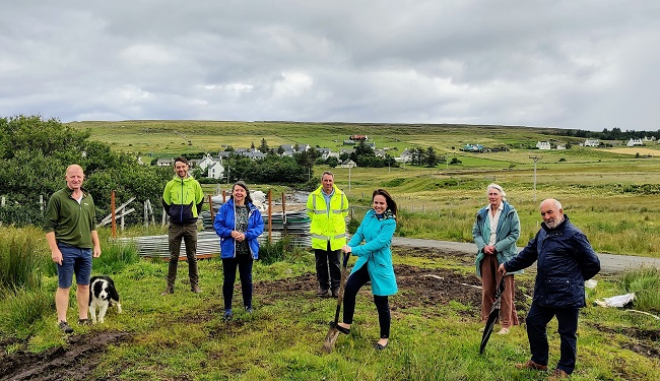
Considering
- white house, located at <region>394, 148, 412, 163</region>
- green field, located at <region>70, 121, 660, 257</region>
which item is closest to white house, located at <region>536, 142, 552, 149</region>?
green field, located at <region>70, 121, 660, 257</region>

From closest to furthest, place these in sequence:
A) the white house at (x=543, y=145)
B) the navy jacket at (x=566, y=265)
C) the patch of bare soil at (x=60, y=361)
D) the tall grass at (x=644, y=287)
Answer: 1. the navy jacket at (x=566, y=265)
2. the patch of bare soil at (x=60, y=361)
3. the tall grass at (x=644, y=287)
4. the white house at (x=543, y=145)

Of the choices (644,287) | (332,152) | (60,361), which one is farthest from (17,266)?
(332,152)

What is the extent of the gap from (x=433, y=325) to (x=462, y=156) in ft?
422

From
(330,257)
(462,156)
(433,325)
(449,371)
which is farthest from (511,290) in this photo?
(462,156)

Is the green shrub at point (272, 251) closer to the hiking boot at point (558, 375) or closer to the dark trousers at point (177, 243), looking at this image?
the dark trousers at point (177, 243)

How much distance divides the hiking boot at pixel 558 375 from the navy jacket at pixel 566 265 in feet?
2.45

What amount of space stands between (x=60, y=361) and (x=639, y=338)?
7.25m

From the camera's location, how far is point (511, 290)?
669 centimetres

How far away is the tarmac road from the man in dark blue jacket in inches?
320

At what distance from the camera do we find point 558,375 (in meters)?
5.12

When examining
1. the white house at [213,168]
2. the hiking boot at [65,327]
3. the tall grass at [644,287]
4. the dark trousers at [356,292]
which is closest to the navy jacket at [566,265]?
the dark trousers at [356,292]

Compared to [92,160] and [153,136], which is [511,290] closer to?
[92,160]

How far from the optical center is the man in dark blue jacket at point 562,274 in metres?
4.87

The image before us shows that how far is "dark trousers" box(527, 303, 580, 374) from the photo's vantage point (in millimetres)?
5020
